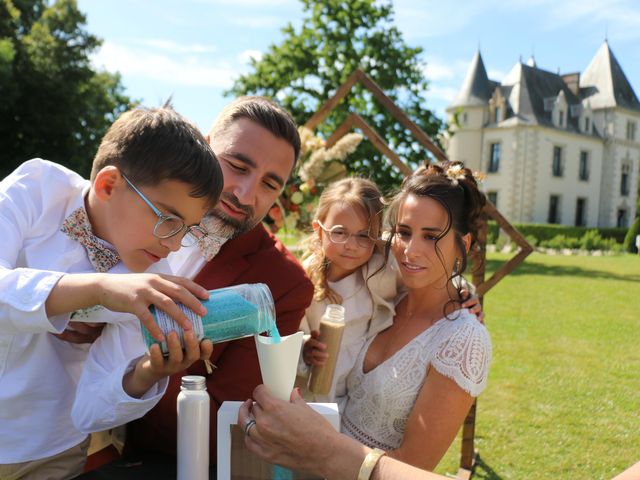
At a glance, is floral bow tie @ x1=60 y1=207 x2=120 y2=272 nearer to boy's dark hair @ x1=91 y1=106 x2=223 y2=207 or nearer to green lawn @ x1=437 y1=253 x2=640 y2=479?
boy's dark hair @ x1=91 y1=106 x2=223 y2=207

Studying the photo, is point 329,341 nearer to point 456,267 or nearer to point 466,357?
point 466,357

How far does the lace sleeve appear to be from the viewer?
2.50 m

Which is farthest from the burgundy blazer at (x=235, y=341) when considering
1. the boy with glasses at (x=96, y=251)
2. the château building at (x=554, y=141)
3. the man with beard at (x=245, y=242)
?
the château building at (x=554, y=141)

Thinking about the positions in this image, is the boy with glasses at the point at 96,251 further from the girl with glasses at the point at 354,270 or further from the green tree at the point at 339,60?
the green tree at the point at 339,60

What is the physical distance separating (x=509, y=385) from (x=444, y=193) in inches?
228

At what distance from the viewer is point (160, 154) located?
1.79 metres

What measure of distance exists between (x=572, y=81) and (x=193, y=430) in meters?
54.0

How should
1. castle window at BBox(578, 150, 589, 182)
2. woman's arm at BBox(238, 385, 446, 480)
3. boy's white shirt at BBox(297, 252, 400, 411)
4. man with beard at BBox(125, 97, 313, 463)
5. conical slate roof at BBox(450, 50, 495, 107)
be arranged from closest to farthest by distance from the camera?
woman's arm at BBox(238, 385, 446, 480) → man with beard at BBox(125, 97, 313, 463) → boy's white shirt at BBox(297, 252, 400, 411) → conical slate roof at BBox(450, 50, 495, 107) → castle window at BBox(578, 150, 589, 182)

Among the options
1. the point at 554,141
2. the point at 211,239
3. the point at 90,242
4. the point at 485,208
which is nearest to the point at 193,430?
the point at 90,242

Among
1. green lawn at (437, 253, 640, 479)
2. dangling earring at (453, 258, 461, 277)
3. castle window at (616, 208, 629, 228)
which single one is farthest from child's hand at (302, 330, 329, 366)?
castle window at (616, 208, 629, 228)

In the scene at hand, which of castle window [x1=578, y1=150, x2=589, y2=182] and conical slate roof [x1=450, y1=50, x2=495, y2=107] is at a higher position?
conical slate roof [x1=450, y1=50, x2=495, y2=107]

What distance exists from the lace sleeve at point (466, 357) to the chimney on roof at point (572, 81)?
5210 centimetres

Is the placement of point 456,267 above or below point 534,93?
below

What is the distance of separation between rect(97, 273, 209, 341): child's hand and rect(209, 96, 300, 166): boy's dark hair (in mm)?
1445
